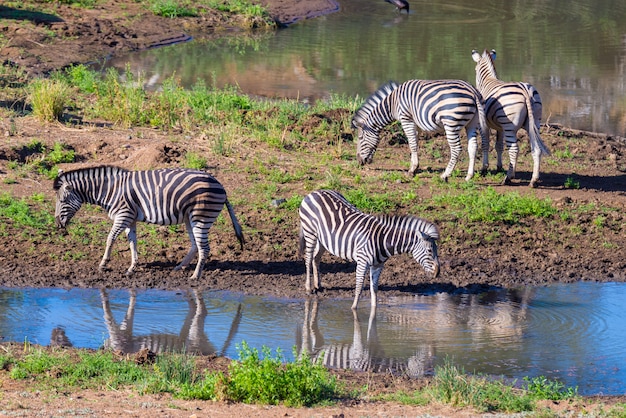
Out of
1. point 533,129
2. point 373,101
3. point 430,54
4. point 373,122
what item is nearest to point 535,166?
point 533,129

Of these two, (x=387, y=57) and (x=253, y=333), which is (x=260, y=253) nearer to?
(x=253, y=333)

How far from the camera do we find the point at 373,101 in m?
15.9

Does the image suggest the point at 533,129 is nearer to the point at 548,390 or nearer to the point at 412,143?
the point at 412,143

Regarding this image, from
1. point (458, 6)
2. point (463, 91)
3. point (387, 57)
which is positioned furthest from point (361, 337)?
point (458, 6)

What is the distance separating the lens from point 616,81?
78.2 ft

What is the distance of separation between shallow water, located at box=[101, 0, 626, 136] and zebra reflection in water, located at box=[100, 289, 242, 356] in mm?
10865

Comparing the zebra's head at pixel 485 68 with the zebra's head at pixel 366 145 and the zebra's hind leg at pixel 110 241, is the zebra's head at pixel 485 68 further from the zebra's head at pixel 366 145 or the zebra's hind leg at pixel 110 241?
the zebra's hind leg at pixel 110 241

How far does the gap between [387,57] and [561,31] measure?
7.26 metres

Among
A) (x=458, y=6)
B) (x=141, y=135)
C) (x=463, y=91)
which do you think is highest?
A: (x=458, y=6)

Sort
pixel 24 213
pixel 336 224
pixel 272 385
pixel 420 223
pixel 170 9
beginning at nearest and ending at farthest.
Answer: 1. pixel 272 385
2. pixel 420 223
3. pixel 336 224
4. pixel 24 213
5. pixel 170 9

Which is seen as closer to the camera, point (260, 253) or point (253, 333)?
point (253, 333)

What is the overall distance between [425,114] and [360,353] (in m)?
5.75

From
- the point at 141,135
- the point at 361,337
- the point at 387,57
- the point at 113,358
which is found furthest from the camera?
the point at 387,57

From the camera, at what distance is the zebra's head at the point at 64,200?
474 inches
